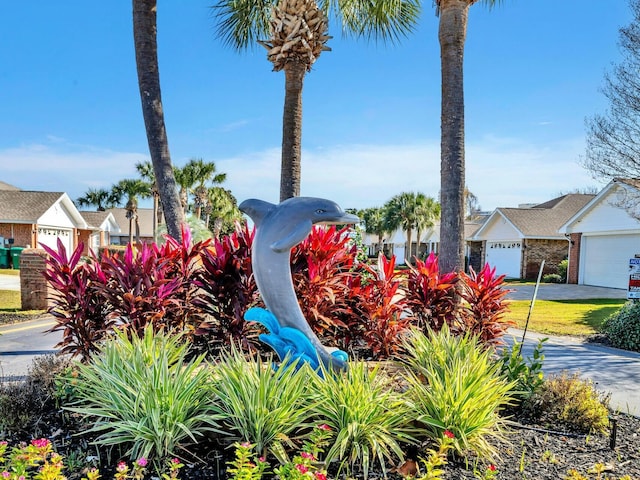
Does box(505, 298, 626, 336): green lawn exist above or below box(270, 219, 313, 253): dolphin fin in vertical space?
below

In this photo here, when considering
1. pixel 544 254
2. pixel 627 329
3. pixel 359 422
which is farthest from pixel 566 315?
pixel 544 254

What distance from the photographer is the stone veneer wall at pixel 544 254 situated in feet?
92.6

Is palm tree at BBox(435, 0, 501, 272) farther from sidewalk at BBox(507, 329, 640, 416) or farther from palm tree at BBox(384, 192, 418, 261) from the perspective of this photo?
palm tree at BBox(384, 192, 418, 261)

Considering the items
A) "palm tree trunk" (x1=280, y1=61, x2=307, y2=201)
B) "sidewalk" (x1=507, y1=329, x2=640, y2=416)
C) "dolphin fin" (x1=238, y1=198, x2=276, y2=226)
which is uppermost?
"palm tree trunk" (x1=280, y1=61, x2=307, y2=201)

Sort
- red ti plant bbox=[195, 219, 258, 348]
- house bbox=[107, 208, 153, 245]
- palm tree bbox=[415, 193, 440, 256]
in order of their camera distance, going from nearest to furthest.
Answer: red ti plant bbox=[195, 219, 258, 348]
palm tree bbox=[415, 193, 440, 256]
house bbox=[107, 208, 153, 245]

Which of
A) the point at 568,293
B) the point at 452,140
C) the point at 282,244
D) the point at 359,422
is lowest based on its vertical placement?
the point at 568,293

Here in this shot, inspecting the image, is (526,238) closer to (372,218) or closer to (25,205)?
(372,218)

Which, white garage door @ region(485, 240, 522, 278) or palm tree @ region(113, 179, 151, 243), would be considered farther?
palm tree @ region(113, 179, 151, 243)

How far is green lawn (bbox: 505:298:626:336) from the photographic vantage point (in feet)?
35.7

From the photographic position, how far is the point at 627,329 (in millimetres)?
9016

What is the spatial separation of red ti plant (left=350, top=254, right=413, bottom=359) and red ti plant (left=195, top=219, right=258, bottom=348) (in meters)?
Answer: 1.27

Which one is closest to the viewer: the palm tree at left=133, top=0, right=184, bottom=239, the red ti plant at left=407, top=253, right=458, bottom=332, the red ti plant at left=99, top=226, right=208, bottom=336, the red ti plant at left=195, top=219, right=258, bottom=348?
the red ti plant at left=99, top=226, right=208, bottom=336

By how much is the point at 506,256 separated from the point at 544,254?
247 cm

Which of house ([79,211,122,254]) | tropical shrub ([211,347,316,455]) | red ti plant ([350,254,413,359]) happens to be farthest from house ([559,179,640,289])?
house ([79,211,122,254])
